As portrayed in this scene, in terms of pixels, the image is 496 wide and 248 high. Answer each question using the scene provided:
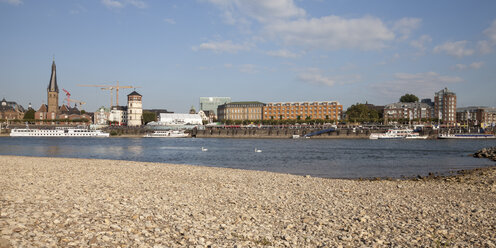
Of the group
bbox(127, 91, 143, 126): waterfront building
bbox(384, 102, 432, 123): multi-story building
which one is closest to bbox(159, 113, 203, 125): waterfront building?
bbox(127, 91, 143, 126): waterfront building

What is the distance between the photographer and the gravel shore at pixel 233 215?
828 centimetres

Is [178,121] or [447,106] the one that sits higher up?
[447,106]

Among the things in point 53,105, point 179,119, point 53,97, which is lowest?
point 179,119

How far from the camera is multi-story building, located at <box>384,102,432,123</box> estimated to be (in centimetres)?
18300

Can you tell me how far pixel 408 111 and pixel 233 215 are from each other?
19356 cm

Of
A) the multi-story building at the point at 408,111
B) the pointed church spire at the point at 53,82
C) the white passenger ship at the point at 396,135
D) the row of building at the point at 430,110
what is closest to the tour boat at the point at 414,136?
the white passenger ship at the point at 396,135

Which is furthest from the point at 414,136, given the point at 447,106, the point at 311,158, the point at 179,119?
the point at 179,119

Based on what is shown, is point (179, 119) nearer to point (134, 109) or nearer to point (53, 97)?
point (134, 109)

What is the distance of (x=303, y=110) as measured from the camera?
189m

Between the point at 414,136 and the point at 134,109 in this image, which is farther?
the point at 134,109

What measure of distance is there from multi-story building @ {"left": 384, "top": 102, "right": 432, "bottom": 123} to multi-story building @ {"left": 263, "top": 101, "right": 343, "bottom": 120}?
2629 cm

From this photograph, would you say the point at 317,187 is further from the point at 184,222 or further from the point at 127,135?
the point at 127,135

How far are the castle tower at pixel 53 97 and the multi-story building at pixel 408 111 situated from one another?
166889 mm

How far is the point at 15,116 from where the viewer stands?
19962 centimetres
